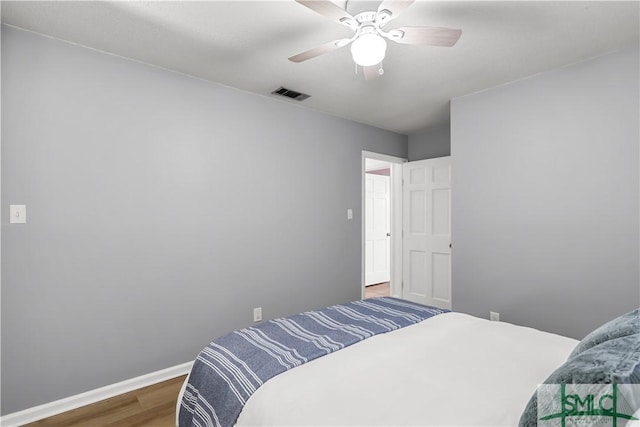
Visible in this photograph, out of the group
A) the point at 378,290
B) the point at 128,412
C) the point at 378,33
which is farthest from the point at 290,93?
the point at 378,290

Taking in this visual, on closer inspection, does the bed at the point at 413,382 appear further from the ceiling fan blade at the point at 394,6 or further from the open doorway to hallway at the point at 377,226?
the open doorway to hallway at the point at 377,226

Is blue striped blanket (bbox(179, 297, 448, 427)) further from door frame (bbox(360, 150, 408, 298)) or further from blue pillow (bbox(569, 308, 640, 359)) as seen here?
door frame (bbox(360, 150, 408, 298))

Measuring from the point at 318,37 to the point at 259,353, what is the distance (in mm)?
1912

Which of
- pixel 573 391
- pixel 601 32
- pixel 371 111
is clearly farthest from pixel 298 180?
pixel 573 391

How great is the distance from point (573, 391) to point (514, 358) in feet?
2.54

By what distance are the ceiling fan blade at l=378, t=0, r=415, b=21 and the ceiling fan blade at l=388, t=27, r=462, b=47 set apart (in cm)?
8

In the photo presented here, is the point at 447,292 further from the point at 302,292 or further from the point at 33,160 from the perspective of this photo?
the point at 33,160

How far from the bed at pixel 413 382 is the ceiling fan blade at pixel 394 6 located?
1.50 meters

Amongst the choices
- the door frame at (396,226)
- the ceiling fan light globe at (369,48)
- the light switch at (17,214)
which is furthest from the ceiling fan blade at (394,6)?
the door frame at (396,226)

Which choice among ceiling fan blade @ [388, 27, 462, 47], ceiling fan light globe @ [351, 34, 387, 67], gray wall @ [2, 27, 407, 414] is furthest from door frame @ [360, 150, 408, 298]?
ceiling fan light globe @ [351, 34, 387, 67]

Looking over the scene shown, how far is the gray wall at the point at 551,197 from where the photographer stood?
2.35m

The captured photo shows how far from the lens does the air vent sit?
3068 millimetres

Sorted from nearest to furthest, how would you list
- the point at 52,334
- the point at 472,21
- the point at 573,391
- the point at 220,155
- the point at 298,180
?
the point at 573,391 < the point at 472,21 < the point at 52,334 < the point at 220,155 < the point at 298,180

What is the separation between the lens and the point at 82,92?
2.28 meters
